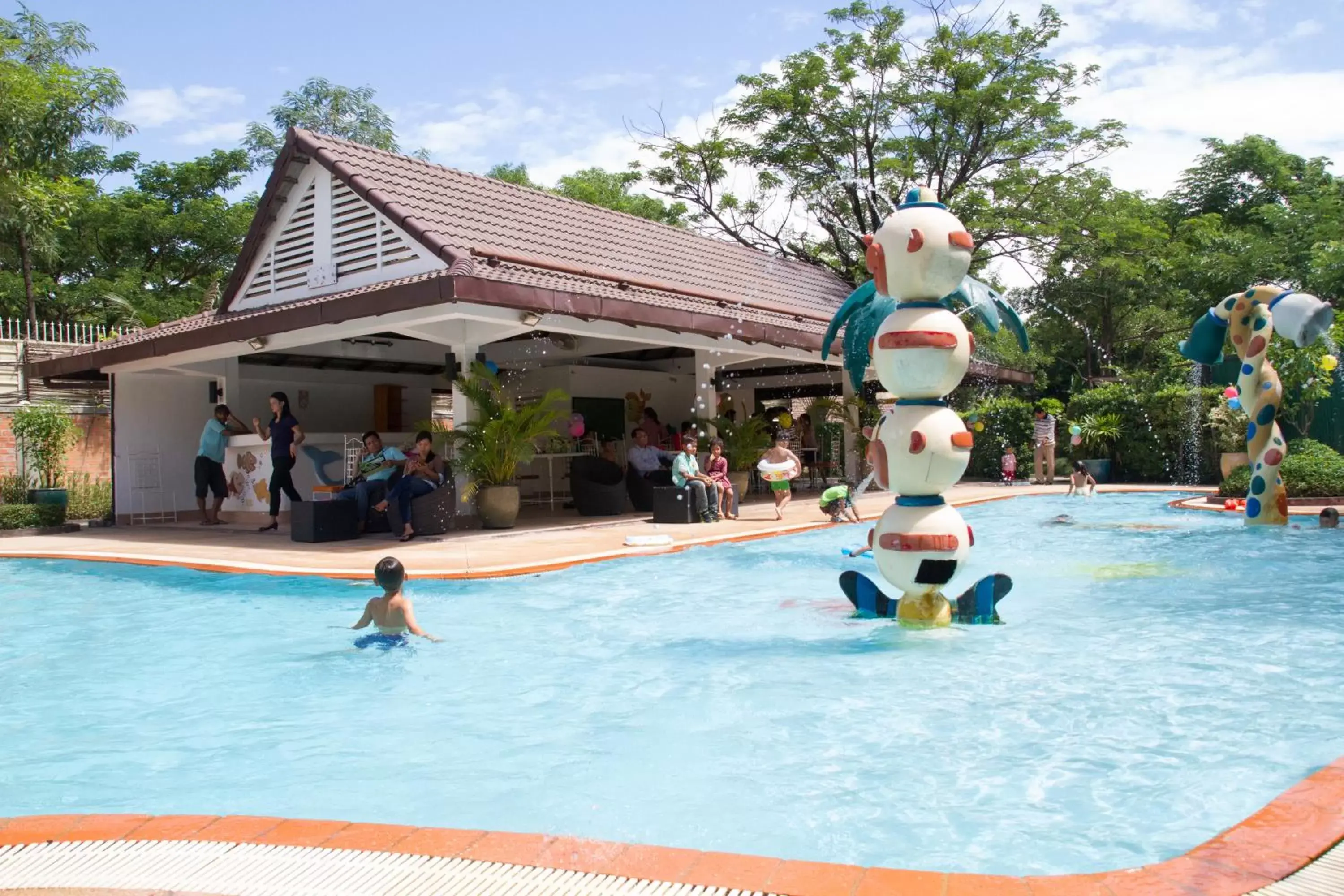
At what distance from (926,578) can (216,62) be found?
15715 millimetres

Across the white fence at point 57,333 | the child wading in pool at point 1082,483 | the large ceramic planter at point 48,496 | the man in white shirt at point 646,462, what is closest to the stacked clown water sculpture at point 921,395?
the man in white shirt at point 646,462

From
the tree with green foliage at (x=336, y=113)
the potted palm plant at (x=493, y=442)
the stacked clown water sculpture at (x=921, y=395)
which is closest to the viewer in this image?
the stacked clown water sculpture at (x=921, y=395)

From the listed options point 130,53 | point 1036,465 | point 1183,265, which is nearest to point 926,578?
point 1036,465

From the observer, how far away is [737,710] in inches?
201

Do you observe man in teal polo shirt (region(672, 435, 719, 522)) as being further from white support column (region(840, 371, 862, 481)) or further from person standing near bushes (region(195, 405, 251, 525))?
person standing near bushes (region(195, 405, 251, 525))

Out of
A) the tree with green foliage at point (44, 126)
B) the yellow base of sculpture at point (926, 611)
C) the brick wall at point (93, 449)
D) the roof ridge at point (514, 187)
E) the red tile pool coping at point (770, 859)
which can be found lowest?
the red tile pool coping at point (770, 859)

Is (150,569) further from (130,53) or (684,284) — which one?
(130,53)

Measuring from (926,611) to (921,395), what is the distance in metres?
1.39

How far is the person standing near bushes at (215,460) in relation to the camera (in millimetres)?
15344

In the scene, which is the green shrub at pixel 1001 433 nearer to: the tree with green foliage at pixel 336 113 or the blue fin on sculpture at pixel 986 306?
the blue fin on sculpture at pixel 986 306

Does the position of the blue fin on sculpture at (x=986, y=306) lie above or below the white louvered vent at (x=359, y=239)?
below

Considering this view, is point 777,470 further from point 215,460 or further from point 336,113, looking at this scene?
point 336,113

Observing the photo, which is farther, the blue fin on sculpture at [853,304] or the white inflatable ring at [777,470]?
the white inflatable ring at [777,470]

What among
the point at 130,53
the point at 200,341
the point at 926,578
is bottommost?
the point at 926,578
